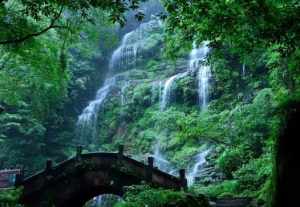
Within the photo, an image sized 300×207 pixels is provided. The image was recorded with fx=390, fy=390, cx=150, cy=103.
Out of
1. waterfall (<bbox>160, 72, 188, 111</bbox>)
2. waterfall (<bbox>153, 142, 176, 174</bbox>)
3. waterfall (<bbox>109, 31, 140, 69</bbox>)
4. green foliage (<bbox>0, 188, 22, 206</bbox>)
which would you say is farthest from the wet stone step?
waterfall (<bbox>109, 31, 140, 69</bbox>)

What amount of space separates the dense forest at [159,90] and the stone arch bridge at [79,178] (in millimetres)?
710

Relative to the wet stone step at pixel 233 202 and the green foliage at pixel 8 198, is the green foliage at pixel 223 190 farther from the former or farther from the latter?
the green foliage at pixel 8 198

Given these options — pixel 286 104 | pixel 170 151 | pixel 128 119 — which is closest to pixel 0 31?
pixel 286 104

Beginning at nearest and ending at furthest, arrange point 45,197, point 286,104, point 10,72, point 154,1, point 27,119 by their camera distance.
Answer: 1. point 286,104
2. point 45,197
3. point 10,72
4. point 27,119
5. point 154,1

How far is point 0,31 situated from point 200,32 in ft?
18.9

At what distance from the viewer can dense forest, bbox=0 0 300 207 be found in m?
9.07

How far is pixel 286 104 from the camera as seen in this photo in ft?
21.7

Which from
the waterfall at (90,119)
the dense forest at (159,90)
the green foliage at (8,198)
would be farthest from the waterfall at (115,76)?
the green foliage at (8,198)

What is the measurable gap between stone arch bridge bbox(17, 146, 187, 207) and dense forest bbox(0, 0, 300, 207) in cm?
71

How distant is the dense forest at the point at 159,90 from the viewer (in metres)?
9.07

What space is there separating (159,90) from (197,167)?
11.4 meters

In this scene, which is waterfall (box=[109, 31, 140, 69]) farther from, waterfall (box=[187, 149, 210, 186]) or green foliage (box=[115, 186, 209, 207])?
green foliage (box=[115, 186, 209, 207])

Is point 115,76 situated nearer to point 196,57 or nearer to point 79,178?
point 196,57

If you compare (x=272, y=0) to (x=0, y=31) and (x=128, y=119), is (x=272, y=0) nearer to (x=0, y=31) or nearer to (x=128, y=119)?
(x=0, y=31)
